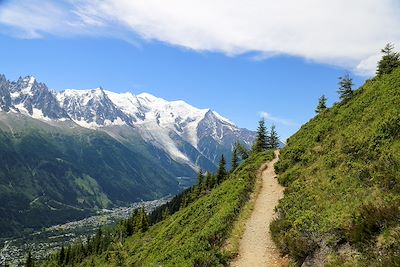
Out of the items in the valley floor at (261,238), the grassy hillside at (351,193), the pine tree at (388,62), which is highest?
the pine tree at (388,62)

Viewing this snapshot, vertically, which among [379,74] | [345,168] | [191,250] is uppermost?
[379,74]

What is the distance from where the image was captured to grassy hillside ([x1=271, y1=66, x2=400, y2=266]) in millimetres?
25219

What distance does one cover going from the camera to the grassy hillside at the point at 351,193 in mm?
25219

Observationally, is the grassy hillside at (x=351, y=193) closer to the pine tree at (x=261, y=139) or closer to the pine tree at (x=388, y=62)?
the pine tree at (x=388, y=62)

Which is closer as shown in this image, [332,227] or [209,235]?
[332,227]

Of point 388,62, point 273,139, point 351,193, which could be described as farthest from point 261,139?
point 351,193

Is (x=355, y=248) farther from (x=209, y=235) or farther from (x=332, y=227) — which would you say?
(x=209, y=235)

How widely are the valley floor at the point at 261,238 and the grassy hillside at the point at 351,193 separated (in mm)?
1060

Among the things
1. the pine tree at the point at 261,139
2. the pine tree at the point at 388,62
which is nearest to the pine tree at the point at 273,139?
the pine tree at the point at 261,139

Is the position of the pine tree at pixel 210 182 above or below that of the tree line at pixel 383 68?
below

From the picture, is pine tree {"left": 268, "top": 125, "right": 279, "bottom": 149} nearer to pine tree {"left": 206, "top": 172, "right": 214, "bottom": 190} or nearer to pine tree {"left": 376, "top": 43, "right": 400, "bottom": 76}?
pine tree {"left": 206, "top": 172, "right": 214, "bottom": 190}

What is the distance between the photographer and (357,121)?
176 ft

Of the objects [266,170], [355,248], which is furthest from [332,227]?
[266,170]

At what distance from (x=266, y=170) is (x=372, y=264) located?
152 ft
